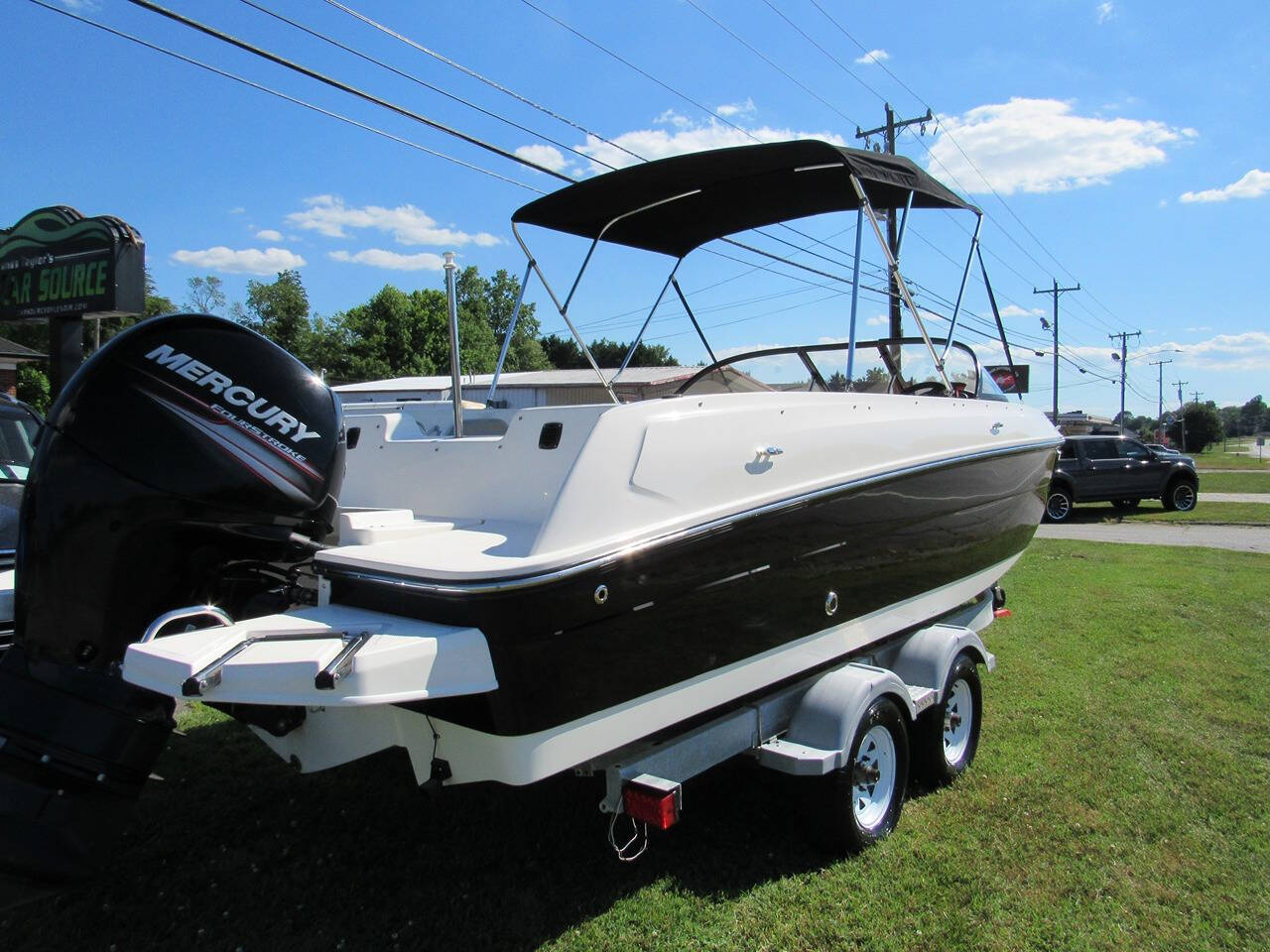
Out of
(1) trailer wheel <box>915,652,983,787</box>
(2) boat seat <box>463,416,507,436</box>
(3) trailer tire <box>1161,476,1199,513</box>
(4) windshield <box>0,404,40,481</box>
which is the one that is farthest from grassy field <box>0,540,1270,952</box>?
(3) trailer tire <box>1161,476,1199,513</box>

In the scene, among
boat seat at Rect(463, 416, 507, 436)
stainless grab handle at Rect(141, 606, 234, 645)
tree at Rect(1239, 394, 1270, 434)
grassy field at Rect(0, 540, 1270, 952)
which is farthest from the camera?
tree at Rect(1239, 394, 1270, 434)

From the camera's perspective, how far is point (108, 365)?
2.35 meters

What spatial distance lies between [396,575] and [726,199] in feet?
12.0

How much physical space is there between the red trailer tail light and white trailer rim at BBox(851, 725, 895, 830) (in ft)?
3.55

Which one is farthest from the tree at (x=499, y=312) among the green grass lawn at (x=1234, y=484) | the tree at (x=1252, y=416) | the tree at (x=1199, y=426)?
the tree at (x=1252, y=416)

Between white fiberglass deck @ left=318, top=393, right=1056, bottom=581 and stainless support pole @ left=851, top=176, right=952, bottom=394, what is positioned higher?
stainless support pole @ left=851, top=176, right=952, bottom=394

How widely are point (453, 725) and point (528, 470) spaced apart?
0.99 m

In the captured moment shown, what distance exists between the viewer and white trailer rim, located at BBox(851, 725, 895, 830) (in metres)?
3.38

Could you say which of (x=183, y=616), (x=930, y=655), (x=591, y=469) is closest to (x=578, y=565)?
(x=591, y=469)

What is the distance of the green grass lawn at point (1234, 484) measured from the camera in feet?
76.2

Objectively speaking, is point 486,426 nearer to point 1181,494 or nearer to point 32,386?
point 1181,494

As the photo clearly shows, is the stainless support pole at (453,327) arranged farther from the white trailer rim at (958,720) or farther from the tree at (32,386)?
the tree at (32,386)

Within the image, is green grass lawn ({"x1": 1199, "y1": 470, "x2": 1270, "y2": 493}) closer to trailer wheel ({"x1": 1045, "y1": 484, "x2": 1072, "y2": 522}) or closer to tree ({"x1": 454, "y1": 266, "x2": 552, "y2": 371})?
trailer wheel ({"x1": 1045, "y1": 484, "x2": 1072, "y2": 522})

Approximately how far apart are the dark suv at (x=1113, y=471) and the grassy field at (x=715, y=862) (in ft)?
43.3
